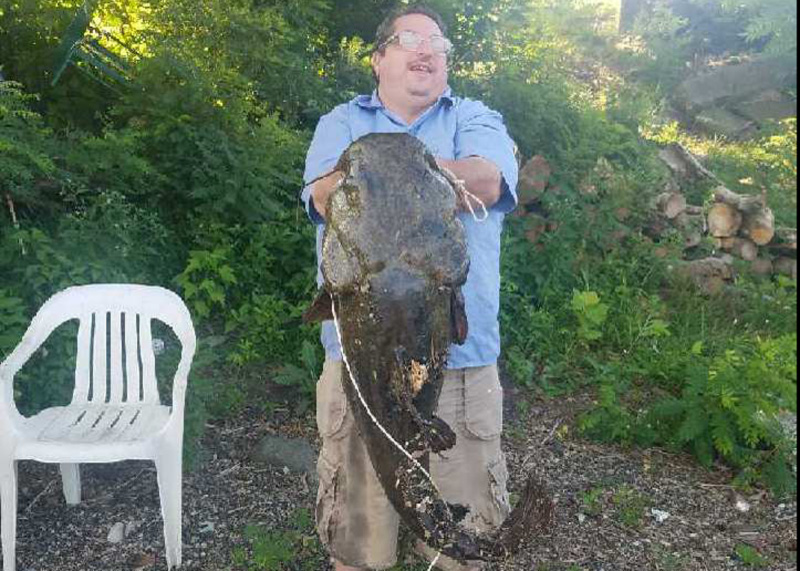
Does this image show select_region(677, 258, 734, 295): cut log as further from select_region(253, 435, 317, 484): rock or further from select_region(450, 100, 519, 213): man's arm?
select_region(450, 100, 519, 213): man's arm

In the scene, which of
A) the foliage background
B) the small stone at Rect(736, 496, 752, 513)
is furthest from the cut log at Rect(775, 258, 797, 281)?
the small stone at Rect(736, 496, 752, 513)

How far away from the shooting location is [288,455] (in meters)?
4.28

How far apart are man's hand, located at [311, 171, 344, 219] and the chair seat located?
5.28 feet

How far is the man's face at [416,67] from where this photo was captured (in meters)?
2.46

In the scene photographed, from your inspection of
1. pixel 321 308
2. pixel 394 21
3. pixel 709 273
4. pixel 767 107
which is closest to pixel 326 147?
pixel 394 21

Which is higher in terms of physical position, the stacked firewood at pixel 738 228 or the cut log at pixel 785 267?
the stacked firewood at pixel 738 228

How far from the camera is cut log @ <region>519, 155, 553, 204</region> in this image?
608 cm

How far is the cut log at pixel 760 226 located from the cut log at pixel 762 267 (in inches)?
6.4

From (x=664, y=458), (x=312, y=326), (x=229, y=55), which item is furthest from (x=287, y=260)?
(x=664, y=458)

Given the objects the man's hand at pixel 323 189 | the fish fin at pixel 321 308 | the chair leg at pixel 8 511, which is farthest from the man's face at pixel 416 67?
the chair leg at pixel 8 511

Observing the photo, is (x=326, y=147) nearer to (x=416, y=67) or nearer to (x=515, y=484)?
(x=416, y=67)

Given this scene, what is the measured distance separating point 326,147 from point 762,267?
5911 mm

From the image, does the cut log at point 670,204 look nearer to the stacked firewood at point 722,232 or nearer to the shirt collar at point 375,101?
the stacked firewood at point 722,232

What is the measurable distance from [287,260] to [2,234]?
1.89m
